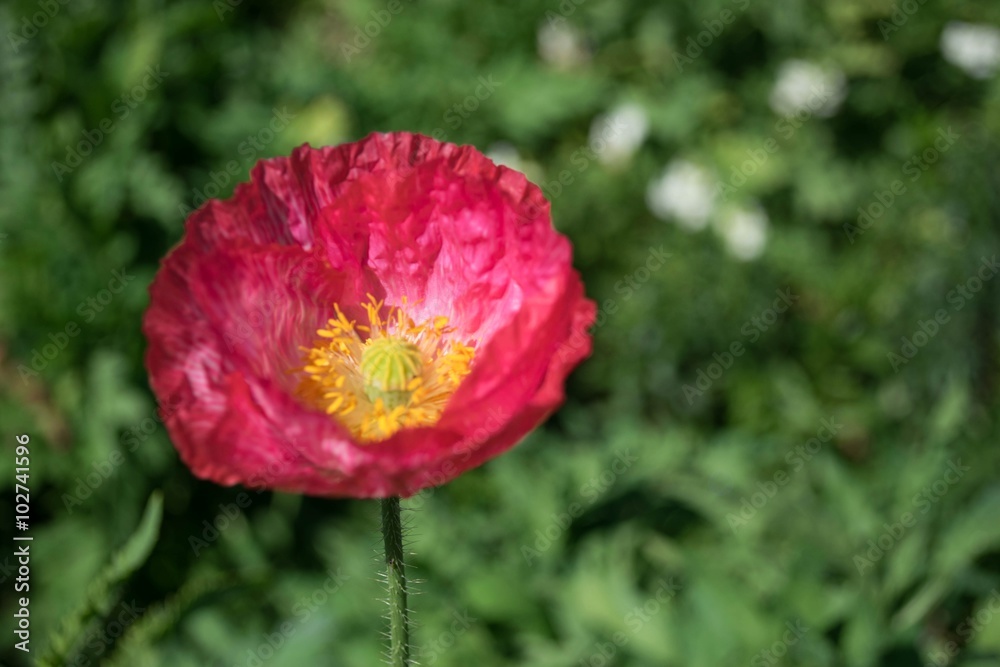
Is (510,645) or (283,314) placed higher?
(283,314)

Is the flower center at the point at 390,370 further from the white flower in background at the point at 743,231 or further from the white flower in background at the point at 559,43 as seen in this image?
the white flower in background at the point at 559,43

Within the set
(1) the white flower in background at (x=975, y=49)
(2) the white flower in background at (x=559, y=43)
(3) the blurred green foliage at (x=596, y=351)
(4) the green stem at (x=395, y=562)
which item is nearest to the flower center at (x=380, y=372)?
(4) the green stem at (x=395, y=562)

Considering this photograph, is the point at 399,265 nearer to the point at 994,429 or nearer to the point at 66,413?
the point at 66,413

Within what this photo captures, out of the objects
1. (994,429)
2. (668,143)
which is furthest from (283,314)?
(668,143)

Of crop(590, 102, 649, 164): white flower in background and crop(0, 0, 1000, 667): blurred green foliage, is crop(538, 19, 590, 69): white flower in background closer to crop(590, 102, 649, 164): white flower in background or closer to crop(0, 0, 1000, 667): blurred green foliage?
crop(0, 0, 1000, 667): blurred green foliage

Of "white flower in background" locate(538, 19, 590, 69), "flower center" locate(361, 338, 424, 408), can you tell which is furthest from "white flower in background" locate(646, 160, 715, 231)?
"flower center" locate(361, 338, 424, 408)
